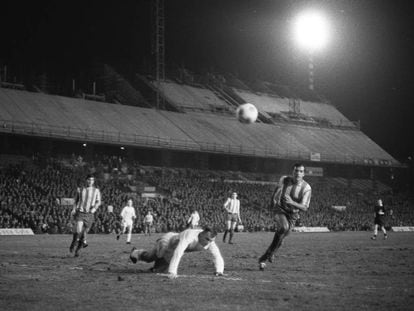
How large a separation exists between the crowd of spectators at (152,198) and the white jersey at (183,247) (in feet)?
77.8

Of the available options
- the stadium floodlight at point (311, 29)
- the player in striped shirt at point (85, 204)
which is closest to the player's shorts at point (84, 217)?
the player in striped shirt at point (85, 204)

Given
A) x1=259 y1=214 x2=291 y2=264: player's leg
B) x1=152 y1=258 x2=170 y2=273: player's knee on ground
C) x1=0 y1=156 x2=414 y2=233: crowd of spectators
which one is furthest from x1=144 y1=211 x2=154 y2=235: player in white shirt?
x1=152 y1=258 x2=170 y2=273: player's knee on ground

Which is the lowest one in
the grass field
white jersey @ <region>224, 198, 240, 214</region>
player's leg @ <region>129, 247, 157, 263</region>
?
the grass field

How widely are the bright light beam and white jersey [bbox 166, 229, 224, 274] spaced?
47624mm

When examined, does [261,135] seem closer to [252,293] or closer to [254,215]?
[254,215]

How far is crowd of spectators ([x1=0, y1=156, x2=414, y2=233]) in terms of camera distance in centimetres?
3497

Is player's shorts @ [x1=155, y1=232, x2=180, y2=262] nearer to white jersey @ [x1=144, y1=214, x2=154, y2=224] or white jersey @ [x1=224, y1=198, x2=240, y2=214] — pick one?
white jersey @ [x1=224, y1=198, x2=240, y2=214]

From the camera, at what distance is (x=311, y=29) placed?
56.6 meters

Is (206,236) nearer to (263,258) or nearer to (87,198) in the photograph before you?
(263,258)

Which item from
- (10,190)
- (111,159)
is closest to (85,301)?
(10,190)

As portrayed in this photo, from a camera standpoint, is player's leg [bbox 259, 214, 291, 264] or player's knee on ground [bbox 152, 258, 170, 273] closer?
player's knee on ground [bbox 152, 258, 170, 273]

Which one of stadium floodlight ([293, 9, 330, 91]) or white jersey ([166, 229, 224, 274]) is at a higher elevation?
stadium floodlight ([293, 9, 330, 91])

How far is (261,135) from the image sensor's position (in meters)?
64.4

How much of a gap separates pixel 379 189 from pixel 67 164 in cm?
4031
